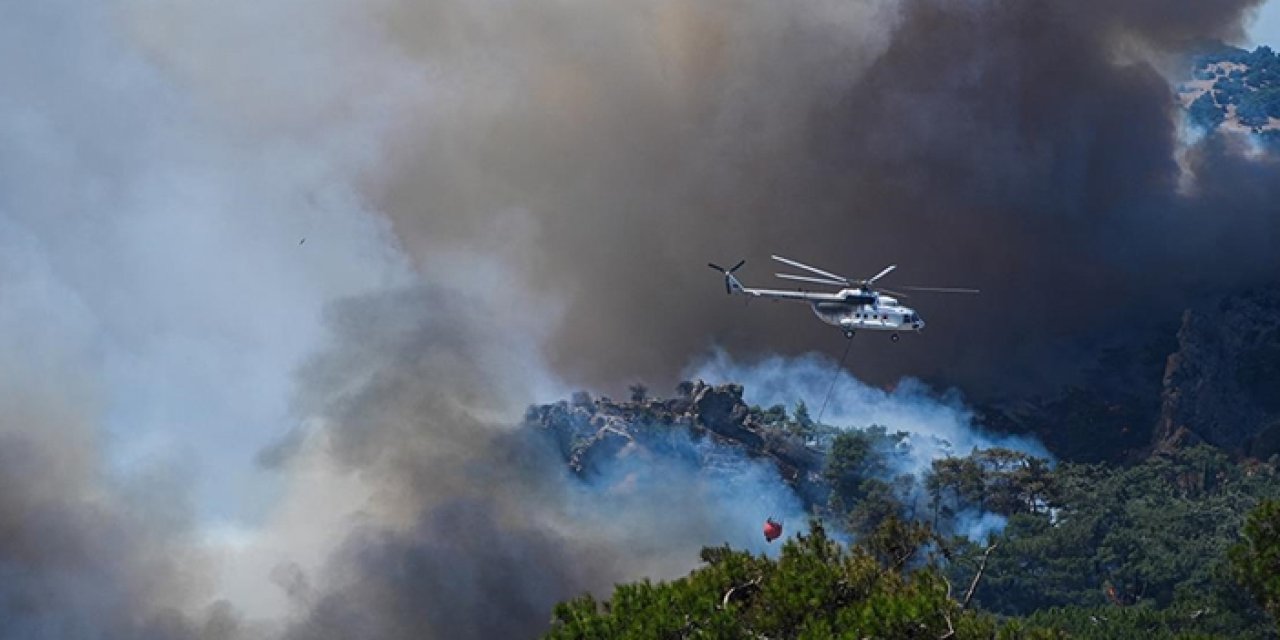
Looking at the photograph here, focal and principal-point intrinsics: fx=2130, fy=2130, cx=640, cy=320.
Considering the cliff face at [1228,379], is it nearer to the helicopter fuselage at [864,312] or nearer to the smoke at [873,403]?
the smoke at [873,403]

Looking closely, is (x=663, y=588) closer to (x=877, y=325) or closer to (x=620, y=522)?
(x=877, y=325)

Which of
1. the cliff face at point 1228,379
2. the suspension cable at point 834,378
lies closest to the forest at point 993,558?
the suspension cable at point 834,378

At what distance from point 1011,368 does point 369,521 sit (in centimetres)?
3924

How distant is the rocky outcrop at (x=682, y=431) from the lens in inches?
3573

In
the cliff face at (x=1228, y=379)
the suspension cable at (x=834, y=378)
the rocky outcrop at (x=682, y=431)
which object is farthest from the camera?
the cliff face at (x=1228, y=379)

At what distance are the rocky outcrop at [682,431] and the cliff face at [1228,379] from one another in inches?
819

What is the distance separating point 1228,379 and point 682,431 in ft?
109

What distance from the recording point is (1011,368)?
4232 inches

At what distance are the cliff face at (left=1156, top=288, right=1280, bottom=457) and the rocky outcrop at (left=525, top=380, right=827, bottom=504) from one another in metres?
20.8

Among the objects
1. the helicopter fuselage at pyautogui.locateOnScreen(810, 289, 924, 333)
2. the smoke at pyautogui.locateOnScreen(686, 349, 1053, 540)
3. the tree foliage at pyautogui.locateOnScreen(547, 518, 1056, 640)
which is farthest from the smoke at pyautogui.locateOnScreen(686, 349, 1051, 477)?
the tree foliage at pyautogui.locateOnScreen(547, 518, 1056, 640)

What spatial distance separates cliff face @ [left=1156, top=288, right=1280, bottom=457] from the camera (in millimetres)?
107500

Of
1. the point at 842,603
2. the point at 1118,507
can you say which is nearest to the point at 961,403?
the point at 1118,507

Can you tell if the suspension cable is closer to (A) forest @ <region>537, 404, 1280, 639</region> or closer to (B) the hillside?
(B) the hillside

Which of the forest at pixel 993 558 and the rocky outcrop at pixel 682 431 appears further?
the rocky outcrop at pixel 682 431
